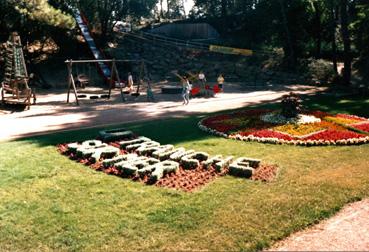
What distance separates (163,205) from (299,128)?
9.17m

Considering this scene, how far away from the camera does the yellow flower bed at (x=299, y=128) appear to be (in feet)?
52.1

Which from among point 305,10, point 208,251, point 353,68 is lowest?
point 208,251

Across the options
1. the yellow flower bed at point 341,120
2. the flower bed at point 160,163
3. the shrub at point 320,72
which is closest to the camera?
the flower bed at point 160,163

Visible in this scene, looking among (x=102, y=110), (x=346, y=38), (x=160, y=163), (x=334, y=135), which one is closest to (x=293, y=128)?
(x=334, y=135)

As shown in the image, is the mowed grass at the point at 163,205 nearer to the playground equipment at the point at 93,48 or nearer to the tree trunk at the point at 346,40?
the tree trunk at the point at 346,40

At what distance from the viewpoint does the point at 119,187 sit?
408 inches

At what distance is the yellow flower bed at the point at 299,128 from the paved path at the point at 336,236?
7217 millimetres

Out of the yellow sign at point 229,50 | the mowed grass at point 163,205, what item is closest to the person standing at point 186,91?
the mowed grass at point 163,205

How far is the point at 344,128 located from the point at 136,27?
4845 cm

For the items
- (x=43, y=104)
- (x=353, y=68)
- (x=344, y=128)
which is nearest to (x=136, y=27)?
(x=353, y=68)

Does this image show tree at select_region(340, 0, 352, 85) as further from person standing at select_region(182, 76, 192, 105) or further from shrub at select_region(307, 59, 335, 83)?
person standing at select_region(182, 76, 192, 105)

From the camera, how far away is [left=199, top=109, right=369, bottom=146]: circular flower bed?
14.9 metres

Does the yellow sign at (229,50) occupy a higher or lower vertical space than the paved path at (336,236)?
higher

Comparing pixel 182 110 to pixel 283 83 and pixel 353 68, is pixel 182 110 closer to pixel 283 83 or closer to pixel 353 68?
pixel 283 83
